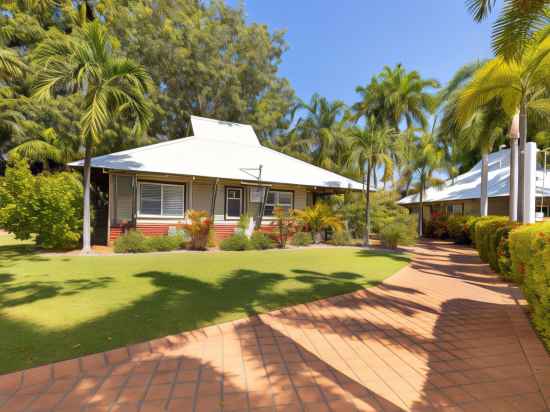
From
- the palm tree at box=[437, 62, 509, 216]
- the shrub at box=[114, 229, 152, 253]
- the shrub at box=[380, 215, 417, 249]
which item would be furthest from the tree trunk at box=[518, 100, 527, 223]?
the shrub at box=[114, 229, 152, 253]

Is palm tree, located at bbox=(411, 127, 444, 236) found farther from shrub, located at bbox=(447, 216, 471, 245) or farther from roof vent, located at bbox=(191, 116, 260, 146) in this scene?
roof vent, located at bbox=(191, 116, 260, 146)

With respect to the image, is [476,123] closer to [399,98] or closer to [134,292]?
[399,98]

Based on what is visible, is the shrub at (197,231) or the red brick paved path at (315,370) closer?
the red brick paved path at (315,370)

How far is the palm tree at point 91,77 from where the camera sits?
952 centimetres

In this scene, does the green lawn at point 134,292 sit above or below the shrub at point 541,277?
below

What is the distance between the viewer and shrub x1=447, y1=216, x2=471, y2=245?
17.5 metres

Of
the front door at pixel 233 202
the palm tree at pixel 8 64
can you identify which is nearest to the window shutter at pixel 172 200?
the front door at pixel 233 202

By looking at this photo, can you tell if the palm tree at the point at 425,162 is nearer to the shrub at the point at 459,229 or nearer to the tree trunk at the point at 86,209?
the shrub at the point at 459,229

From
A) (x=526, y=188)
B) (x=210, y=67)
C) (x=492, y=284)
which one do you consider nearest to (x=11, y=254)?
(x=492, y=284)

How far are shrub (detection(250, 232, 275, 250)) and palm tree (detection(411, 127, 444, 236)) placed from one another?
1545cm

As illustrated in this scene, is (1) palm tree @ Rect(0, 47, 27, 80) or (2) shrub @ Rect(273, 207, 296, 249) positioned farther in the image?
(2) shrub @ Rect(273, 207, 296, 249)

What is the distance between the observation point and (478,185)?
22.6 m

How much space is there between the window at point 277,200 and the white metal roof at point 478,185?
13248 mm

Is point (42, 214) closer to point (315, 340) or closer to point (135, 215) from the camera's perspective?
point (135, 215)
